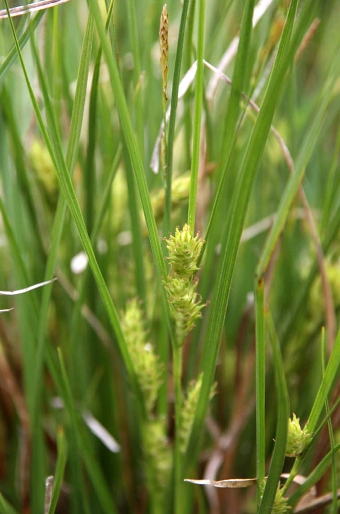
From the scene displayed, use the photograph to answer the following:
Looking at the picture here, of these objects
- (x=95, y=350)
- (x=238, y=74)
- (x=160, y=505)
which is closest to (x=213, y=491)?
(x=160, y=505)

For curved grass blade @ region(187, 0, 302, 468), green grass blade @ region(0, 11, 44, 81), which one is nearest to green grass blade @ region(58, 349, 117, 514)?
curved grass blade @ region(187, 0, 302, 468)

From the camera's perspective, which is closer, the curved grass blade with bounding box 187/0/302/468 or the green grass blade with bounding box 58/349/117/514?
the curved grass blade with bounding box 187/0/302/468

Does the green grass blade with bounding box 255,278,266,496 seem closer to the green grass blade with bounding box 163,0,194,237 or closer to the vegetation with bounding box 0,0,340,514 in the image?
the vegetation with bounding box 0,0,340,514

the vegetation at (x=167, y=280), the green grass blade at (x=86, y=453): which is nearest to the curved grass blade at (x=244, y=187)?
the vegetation at (x=167, y=280)

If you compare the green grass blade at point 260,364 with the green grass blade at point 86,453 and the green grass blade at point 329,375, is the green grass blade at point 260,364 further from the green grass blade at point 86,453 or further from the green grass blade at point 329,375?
the green grass blade at point 86,453

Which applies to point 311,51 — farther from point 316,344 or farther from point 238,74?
point 238,74

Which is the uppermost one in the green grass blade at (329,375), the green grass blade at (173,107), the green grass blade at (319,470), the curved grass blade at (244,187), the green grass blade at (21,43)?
the green grass blade at (21,43)

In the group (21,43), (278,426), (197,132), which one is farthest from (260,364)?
(21,43)

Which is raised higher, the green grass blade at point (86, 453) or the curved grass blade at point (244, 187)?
the curved grass blade at point (244, 187)
